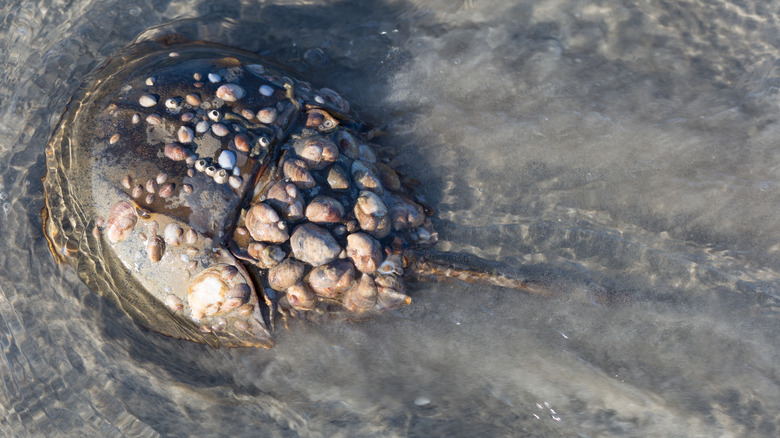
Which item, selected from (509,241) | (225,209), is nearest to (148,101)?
(225,209)

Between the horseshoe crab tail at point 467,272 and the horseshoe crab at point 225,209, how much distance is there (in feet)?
0.05

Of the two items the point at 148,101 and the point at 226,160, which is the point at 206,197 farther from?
the point at 148,101

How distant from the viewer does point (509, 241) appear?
12.0ft

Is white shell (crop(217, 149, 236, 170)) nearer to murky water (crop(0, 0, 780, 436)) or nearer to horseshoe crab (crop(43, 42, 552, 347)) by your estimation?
horseshoe crab (crop(43, 42, 552, 347))

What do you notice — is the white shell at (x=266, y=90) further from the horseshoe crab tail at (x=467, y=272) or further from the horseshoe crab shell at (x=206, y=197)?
the horseshoe crab tail at (x=467, y=272)

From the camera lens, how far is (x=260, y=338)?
335cm

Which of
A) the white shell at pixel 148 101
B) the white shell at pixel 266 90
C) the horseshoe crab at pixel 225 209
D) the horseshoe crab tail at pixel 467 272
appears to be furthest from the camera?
the horseshoe crab tail at pixel 467 272

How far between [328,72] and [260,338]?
230 cm

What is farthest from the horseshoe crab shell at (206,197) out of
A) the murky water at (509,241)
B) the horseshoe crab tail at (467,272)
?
the murky water at (509,241)

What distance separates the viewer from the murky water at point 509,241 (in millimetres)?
3410

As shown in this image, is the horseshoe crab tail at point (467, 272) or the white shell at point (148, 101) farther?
the horseshoe crab tail at point (467, 272)

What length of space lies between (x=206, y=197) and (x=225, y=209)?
141 mm

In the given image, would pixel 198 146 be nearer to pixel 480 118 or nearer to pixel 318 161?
pixel 318 161

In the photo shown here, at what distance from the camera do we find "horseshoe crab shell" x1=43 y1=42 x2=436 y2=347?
3.05 meters
